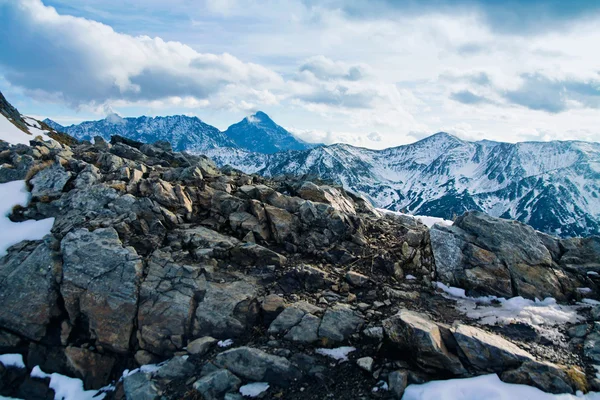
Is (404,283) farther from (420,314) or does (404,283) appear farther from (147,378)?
(147,378)

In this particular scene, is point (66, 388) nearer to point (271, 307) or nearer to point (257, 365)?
point (257, 365)

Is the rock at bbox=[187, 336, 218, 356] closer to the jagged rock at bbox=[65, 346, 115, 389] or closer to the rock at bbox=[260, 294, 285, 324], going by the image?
the rock at bbox=[260, 294, 285, 324]

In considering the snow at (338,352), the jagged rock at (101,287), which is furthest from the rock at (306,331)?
the jagged rock at (101,287)

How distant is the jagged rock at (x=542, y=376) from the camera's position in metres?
10.8

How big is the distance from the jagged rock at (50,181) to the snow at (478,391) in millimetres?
23281

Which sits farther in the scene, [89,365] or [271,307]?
[271,307]

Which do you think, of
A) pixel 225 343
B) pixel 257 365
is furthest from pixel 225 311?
pixel 257 365

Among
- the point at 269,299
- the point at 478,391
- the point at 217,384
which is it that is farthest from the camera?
the point at 269,299

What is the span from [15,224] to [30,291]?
6.29 meters

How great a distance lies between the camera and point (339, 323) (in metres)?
14.3

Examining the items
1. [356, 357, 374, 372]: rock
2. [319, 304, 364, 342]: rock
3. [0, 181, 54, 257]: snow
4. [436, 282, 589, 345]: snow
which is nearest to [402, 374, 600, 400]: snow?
[356, 357, 374, 372]: rock

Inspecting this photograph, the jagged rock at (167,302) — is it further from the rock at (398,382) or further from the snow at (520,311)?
the snow at (520,311)

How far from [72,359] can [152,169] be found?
1689 centimetres

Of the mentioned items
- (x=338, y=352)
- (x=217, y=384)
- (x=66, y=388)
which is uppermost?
(x=338, y=352)
